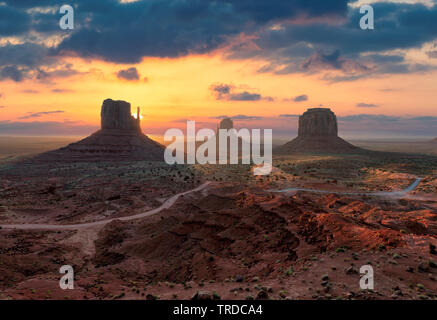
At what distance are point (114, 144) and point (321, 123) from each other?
375 feet

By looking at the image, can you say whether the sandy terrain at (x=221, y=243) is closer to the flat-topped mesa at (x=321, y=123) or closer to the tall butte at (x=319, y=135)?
the tall butte at (x=319, y=135)

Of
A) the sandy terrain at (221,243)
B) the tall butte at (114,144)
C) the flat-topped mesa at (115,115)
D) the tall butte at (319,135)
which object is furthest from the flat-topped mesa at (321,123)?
the flat-topped mesa at (115,115)

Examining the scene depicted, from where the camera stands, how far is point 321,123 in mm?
153000

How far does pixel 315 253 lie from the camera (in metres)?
17.6

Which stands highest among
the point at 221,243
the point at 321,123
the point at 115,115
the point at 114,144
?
the point at 115,115

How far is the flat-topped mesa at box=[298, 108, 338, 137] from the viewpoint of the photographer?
502 ft

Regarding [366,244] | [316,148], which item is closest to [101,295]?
[366,244]

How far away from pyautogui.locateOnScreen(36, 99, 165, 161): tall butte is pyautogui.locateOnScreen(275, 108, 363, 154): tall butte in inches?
3190

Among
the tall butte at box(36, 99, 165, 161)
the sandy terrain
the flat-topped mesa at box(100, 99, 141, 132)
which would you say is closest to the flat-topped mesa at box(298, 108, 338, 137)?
the tall butte at box(36, 99, 165, 161)

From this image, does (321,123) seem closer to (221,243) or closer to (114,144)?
(114,144)

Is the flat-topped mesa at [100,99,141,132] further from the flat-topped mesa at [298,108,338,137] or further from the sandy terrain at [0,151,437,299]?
the flat-topped mesa at [298,108,338,137]

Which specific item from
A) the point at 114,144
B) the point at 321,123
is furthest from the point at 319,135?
the point at 114,144
